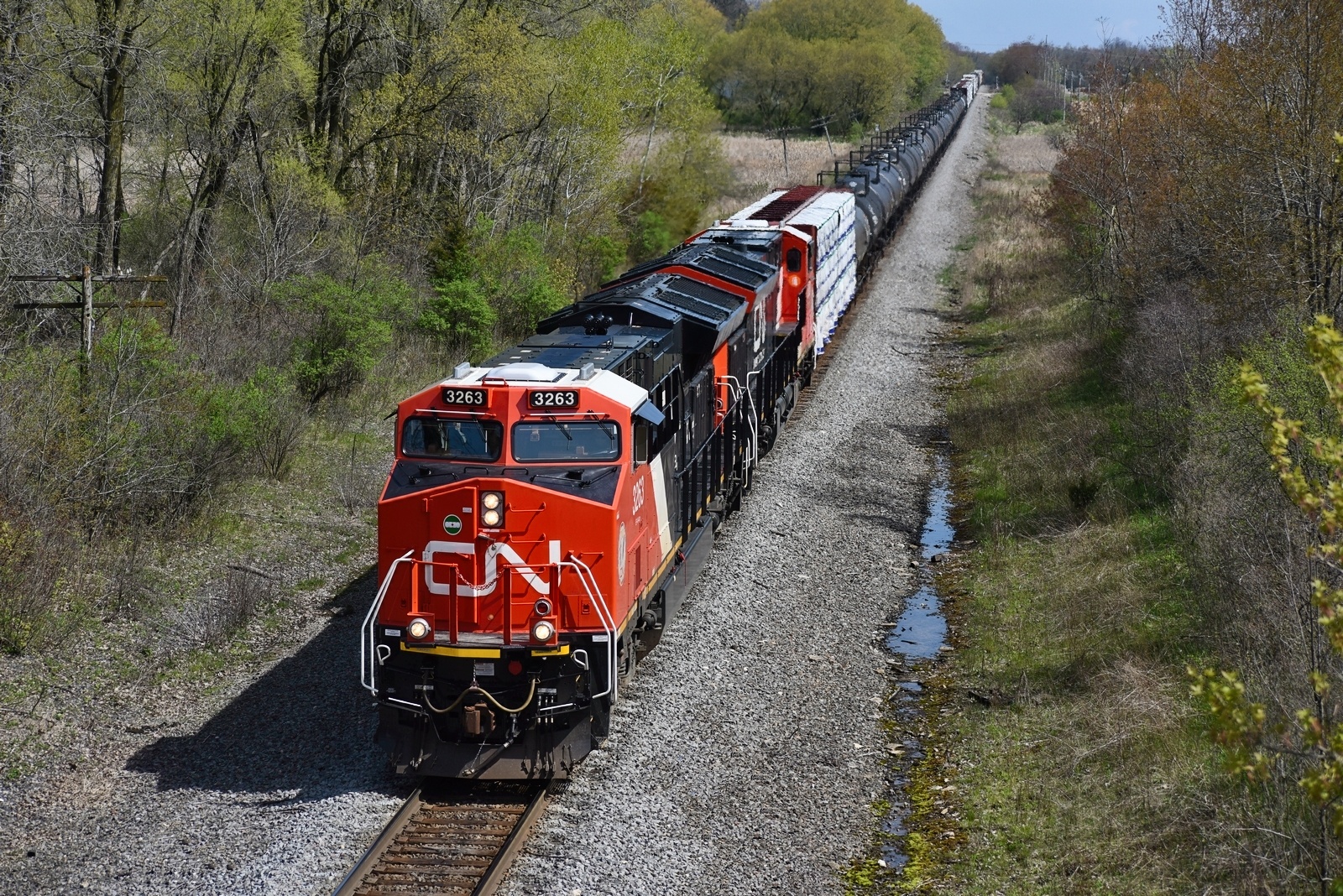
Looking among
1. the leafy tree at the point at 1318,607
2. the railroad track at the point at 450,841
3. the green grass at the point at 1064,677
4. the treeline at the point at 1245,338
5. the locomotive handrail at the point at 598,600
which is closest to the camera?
the leafy tree at the point at 1318,607

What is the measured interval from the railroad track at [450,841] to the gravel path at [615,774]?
197mm

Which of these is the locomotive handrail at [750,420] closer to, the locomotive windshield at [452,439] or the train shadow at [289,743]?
the train shadow at [289,743]

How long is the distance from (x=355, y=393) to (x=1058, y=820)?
17708 mm

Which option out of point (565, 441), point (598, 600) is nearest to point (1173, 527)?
point (598, 600)

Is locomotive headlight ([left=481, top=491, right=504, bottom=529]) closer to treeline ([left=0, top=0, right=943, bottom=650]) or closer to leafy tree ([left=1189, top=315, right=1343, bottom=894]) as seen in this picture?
leafy tree ([left=1189, top=315, right=1343, bottom=894])

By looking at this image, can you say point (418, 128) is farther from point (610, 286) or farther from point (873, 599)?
point (873, 599)

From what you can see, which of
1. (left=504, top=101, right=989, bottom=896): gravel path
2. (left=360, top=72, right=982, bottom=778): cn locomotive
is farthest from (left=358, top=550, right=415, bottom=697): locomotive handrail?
(left=504, top=101, right=989, bottom=896): gravel path

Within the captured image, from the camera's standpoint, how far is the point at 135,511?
58.0ft

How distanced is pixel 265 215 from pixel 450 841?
20647 mm

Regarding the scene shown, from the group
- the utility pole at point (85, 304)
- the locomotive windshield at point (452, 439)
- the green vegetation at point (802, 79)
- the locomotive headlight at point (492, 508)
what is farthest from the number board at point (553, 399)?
the green vegetation at point (802, 79)

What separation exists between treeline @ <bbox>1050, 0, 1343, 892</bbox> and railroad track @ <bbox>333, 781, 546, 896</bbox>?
5.44 metres

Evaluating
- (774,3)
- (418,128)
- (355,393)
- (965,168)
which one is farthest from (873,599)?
(774,3)

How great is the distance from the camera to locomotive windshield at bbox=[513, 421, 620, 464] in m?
11.3

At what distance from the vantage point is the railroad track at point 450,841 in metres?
9.73
